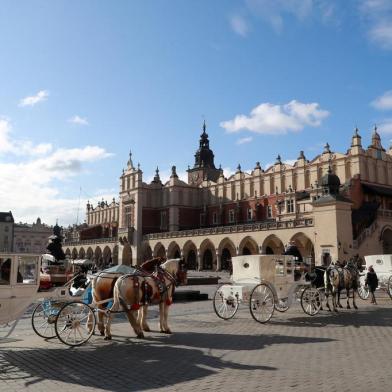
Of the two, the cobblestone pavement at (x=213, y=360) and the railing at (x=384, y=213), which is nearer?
the cobblestone pavement at (x=213, y=360)

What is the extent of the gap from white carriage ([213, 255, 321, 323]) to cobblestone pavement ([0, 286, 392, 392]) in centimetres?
74

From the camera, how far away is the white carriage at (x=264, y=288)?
11914 millimetres

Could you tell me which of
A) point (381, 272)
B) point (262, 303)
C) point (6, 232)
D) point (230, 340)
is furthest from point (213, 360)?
point (6, 232)

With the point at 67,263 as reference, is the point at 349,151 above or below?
above

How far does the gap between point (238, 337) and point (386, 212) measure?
30456 millimetres

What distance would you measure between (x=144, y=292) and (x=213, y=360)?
99.5 inches

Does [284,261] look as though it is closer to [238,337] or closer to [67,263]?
[238,337]

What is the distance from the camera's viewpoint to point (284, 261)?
42.2 feet

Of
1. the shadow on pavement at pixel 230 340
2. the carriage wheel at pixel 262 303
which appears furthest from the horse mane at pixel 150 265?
the carriage wheel at pixel 262 303

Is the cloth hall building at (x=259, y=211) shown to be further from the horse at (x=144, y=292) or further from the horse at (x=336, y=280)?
the horse at (x=336, y=280)

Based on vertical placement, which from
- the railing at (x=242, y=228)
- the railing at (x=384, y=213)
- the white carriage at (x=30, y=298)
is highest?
the railing at (x=384, y=213)

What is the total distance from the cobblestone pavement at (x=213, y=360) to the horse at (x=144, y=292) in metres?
0.37

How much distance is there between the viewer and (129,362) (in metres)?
7.19

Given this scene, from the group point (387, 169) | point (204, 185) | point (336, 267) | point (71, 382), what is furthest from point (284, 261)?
point (204, 185)
